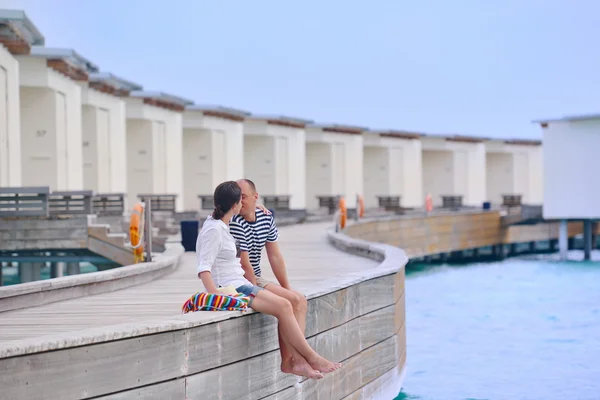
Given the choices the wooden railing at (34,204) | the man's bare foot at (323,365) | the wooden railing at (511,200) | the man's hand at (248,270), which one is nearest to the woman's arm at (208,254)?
the man's hand at (248,270)

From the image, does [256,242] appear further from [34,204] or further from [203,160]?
[203,160]

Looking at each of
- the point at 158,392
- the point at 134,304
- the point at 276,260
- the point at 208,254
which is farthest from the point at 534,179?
the point at 158,392

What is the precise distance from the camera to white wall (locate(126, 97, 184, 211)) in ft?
130

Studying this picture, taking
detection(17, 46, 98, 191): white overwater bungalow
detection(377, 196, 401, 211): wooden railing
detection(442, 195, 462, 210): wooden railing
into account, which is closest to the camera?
detection(17, 46, 98, 191): white overwater bungalow

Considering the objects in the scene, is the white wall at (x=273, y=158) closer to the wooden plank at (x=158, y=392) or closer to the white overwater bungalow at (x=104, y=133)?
the white overwater bungalow at (x=104, y=133)

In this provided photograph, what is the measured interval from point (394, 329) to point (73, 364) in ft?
22.6

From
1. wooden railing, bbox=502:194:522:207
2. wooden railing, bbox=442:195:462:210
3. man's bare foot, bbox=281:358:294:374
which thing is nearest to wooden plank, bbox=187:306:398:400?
man's bare foot, bbox=281:358:294:374

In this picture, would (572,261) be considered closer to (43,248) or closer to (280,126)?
(280,126)

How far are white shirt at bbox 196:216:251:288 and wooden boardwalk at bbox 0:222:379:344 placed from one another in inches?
44.3

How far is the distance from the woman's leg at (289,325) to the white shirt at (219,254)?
0.25 meters

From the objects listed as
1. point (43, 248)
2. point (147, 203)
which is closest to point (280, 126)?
point (43, 248)

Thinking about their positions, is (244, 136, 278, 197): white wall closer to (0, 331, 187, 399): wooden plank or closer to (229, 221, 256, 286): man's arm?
(229, 221, 256, 286): man's arm

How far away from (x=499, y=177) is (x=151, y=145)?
37.9 meters

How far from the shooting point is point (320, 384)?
32.2 ft
